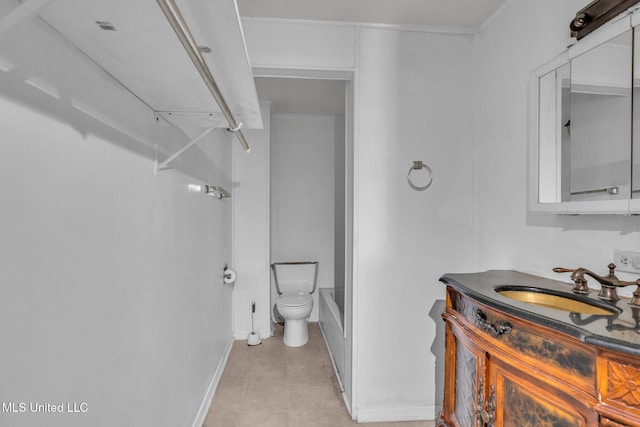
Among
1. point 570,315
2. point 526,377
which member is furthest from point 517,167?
point 526,377

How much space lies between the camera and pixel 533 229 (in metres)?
1.68

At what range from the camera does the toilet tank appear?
3.69 metres

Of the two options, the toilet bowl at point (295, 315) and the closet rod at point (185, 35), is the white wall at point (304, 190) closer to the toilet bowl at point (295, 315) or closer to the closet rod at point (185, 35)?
the toilet bowl at point (295, 315)

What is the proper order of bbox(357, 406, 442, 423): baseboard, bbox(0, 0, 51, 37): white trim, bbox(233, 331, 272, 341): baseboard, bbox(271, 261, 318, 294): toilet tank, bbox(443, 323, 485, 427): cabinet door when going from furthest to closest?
bbox(271, 261, 318, 294): toilet tank, bbox(233, 331, 272, 341): baseboard, bbox(357, 406, 442, 423): baseboard, bbox(443, 323, 485, 427): cabinet door, bbox(0, 0, 51, 37): white trim

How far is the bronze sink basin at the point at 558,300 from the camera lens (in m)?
1.15

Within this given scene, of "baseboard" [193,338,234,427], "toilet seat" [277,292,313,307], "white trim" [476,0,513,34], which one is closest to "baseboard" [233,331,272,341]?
"baseboard" [193,338,234,427]

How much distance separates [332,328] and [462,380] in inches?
64.1

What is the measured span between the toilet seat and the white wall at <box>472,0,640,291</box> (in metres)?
1.64

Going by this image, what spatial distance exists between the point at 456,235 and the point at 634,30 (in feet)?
4.25

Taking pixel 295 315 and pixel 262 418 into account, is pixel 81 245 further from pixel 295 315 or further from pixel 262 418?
pixel 295 315

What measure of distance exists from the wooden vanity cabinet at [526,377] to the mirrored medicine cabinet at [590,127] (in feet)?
1.87

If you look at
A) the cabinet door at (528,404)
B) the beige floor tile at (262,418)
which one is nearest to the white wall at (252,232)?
the beige floor tile at (262,418)

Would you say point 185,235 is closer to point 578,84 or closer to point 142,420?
point 142,420

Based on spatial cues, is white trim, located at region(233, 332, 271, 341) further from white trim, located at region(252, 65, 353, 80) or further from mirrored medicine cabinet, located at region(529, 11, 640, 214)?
mirrored medicine cabinet, located at region(529, 11, 640, 214)
